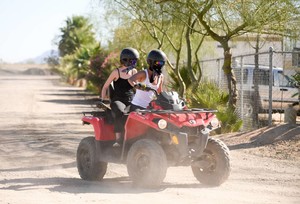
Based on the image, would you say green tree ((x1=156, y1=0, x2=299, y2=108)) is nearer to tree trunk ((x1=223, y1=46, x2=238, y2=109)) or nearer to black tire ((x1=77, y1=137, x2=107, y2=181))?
tree trunk ((x1=223, y1=46, x2=238, y2=109))

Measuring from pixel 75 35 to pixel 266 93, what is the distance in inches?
2541

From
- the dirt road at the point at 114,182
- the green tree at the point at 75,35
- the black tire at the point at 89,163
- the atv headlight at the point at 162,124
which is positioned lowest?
the dirt road at the point at 114,182

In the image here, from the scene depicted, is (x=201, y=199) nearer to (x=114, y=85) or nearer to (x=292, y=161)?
(x=114, y=85)

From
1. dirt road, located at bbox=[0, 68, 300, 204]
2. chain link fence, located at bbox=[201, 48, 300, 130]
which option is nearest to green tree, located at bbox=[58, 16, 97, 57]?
chain link fence, located at bbox=[201, 48, 300, 130]

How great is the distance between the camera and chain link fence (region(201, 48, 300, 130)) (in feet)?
55.1

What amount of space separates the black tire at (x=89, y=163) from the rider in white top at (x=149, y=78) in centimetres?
97

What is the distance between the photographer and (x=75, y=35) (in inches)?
3300

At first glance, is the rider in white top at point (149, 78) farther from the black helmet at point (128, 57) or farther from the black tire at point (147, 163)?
the black tire at point (147, 163)

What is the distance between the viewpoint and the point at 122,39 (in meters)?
29.4

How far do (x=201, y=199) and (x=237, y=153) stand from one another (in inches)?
213

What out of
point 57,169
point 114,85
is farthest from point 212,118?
point 57,169

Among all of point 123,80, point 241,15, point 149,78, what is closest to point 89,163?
point 123,80

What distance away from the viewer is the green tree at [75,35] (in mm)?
82188

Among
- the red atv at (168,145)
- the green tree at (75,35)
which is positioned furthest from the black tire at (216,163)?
the green tree at (75,35)
